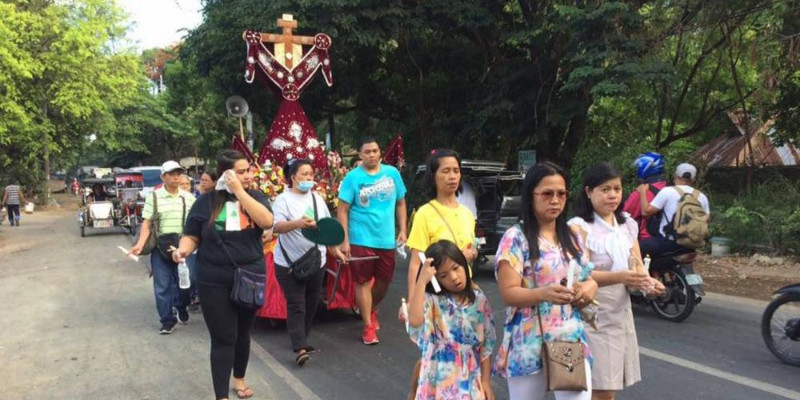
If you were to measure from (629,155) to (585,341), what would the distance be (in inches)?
434

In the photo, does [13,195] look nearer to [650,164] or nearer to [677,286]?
[650,164]

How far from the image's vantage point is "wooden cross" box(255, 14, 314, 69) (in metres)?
7.50

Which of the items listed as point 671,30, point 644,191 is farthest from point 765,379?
point 671,30

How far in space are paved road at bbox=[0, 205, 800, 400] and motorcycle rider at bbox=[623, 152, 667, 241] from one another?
1.08m

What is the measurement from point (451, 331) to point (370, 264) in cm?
250

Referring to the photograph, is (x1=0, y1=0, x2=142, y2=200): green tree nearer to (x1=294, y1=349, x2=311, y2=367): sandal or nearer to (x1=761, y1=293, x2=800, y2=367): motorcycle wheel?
(x1=294, y1=349, x2=311, y2=367): sandal

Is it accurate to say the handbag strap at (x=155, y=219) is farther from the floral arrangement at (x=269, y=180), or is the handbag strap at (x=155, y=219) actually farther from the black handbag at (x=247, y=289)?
the black handbag at (x=247, y=289)

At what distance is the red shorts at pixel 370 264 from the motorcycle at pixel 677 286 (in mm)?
2757

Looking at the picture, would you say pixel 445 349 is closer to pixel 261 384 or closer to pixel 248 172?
pixel 248 172

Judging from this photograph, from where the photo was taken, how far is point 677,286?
20.4ft

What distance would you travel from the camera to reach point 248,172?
13.1 feet

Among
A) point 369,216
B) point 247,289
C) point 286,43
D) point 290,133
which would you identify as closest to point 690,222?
point 369,216

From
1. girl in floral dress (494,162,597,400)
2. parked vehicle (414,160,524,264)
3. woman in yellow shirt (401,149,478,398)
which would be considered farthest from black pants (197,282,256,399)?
parked vehicle (414,160,524,264)

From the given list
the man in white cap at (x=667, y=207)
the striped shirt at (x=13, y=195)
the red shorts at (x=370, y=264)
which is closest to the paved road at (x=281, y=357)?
the red shorts at (x=370, y=264)
